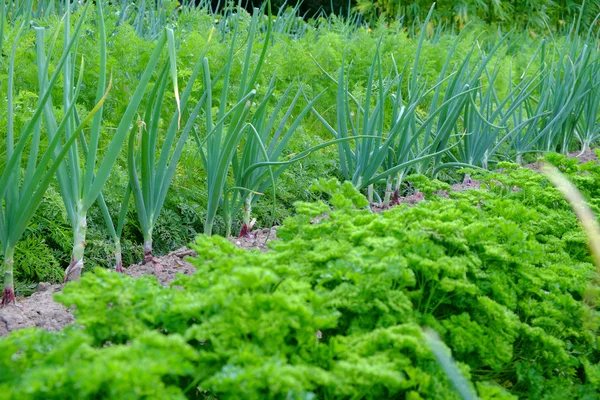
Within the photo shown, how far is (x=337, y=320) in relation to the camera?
146 centimetres

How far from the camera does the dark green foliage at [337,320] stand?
3.70 feet

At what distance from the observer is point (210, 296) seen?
130cm

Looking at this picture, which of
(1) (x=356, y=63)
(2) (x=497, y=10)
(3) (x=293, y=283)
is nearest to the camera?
(3) (x=293, y=283)

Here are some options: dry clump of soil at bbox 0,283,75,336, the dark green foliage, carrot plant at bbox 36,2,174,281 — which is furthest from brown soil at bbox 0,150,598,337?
the dark green foliage

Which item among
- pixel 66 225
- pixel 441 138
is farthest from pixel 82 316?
pixel 441 138

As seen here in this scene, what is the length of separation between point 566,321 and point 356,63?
336 centimetres

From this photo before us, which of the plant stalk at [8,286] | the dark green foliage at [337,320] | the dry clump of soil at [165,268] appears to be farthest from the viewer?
the dry clump of soil at [165,268]

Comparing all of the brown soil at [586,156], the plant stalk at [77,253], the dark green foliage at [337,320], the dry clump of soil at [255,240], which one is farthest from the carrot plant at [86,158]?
the brown soil at [586,156]

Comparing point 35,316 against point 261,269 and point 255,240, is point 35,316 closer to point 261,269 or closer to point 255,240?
point 261,269

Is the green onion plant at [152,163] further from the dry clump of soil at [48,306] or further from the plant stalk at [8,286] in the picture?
the plant stalk at [8,286]

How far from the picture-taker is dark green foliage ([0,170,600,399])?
1129 mm

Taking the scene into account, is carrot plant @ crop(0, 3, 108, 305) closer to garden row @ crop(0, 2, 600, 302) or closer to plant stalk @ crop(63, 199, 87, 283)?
garden row @ crop(0, 2, 600, 302)

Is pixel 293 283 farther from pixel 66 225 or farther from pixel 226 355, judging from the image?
pixel 66 225

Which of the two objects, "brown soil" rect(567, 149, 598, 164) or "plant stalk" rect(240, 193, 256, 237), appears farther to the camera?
"brown soil" rect(567, 149, 598, 164)
